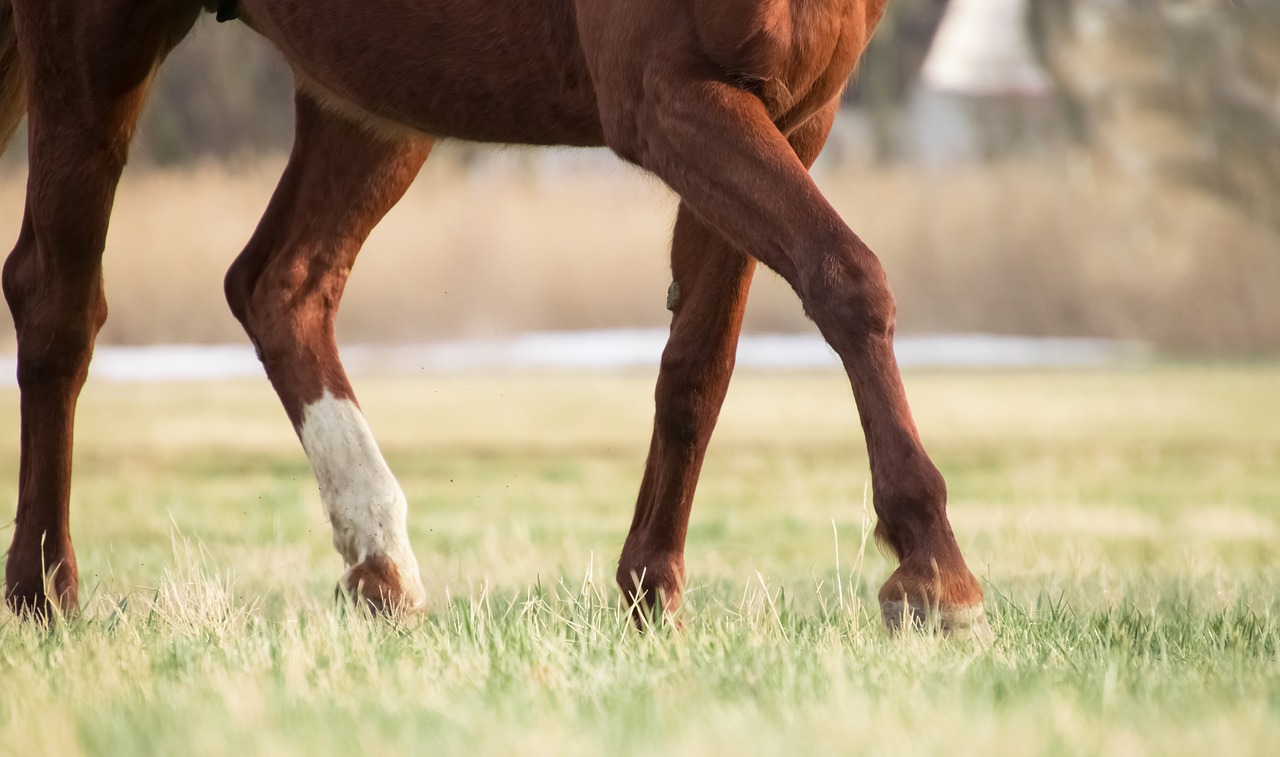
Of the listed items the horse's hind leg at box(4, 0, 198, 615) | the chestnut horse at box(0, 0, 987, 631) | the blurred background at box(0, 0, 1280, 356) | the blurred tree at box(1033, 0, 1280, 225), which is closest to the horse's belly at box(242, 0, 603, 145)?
the chestnut horse at box(0, 0, 987, 631)

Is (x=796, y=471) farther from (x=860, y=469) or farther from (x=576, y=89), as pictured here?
(x=576, y=89)

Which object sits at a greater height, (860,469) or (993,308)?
(993,308)

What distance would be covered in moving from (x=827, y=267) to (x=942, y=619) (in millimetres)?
576

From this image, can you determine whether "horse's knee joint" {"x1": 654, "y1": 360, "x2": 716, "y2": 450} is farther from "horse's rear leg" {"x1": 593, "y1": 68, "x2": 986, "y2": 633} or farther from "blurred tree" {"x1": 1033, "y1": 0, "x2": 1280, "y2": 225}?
"blurred tree" {"x1": 1033, "y1": 0, "x2": 1280, "y2": 225}

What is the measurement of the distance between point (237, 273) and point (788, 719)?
235 centimetres

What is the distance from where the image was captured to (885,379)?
243 centimetres

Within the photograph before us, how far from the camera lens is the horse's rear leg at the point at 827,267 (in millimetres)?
2395

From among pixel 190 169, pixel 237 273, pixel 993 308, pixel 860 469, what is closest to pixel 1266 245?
pixel 993 308

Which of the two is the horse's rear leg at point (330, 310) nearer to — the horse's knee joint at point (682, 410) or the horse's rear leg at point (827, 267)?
the horse's knee joint at point (682, 410)

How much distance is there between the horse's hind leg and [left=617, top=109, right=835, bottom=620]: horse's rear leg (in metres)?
1.30

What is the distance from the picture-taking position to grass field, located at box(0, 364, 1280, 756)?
1923mm

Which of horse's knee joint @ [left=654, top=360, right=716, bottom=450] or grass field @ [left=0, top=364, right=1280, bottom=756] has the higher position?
horse's knee joint @ [left=654, top=360, right=716, bottom=450]

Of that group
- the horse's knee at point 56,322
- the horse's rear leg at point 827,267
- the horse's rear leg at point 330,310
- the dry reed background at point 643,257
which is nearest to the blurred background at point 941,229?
the dry reed background at point 643,257

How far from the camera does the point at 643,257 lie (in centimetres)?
1625
